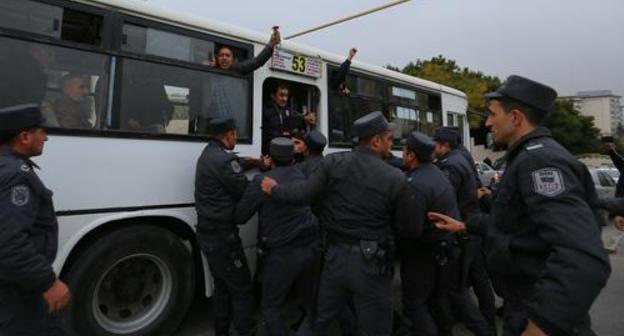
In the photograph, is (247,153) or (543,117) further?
(247,153)

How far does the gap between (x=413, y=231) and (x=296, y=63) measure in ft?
8.39

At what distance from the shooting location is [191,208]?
4.21 metres

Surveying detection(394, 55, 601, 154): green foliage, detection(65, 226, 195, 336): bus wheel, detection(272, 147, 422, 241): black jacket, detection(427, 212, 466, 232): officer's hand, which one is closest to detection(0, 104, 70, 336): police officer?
detection(65, 226, 195, 336): bus wheel

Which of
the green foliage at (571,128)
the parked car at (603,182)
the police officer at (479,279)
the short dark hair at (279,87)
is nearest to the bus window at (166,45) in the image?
the short dark hair at (279,87)

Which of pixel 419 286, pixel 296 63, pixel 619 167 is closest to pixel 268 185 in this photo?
pixel 419 286

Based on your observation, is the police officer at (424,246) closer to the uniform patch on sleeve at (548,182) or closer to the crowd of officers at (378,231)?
the crowd of officers at (378,231)

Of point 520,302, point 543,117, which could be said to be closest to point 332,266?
point 520,302

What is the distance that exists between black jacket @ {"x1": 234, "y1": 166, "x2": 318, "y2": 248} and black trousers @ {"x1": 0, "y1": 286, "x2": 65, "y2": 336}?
1637 millimetres

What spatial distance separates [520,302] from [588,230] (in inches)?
25.6

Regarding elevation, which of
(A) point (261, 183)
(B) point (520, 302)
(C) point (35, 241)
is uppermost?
(A) point (261, 183)

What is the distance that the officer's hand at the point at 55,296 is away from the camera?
240 centimetres

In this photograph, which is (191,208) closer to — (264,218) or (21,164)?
(264,218)

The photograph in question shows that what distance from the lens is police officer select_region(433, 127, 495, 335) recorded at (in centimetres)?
413

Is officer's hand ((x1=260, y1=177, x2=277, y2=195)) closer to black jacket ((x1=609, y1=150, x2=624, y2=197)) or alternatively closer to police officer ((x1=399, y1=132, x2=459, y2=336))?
police officer ((x1=399, y1=132, x2=459, y2=336))
